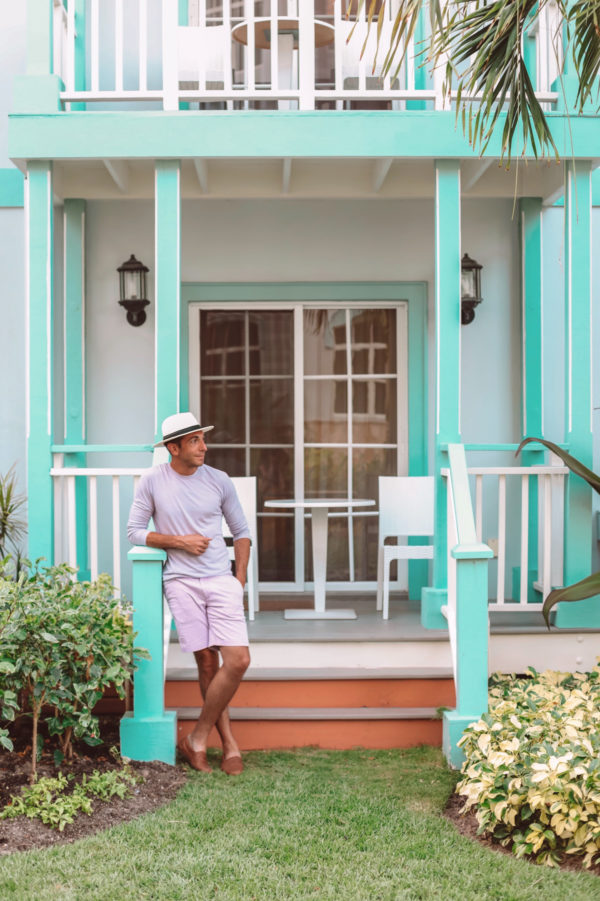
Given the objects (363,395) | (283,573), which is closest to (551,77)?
(363,395)

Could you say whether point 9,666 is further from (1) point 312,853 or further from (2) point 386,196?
(2) point 386,196

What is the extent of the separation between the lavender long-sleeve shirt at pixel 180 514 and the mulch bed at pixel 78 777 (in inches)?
36.5

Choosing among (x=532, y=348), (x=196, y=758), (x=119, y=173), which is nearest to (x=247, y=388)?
(x=119, y=173)

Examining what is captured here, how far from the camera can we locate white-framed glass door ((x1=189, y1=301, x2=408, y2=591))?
23.2 ft

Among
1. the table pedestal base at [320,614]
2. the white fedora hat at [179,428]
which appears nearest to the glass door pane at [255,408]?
the table pedestal base at [320,614]

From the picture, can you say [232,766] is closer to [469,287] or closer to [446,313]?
[446,313]

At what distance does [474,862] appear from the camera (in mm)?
3596

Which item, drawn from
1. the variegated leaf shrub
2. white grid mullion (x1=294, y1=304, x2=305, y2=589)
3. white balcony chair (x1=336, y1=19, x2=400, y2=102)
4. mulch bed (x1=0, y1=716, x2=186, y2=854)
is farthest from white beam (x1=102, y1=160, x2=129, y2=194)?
the variegated leaf shrub

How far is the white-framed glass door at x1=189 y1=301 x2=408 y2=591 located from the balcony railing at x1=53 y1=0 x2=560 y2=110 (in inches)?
63.4

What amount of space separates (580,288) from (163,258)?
247 centimetres

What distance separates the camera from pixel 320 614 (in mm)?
6000

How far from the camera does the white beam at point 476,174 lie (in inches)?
229

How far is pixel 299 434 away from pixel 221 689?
2.87 m

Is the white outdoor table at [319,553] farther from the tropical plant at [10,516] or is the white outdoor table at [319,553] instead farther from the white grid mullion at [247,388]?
the tropical plant at [10,516]
